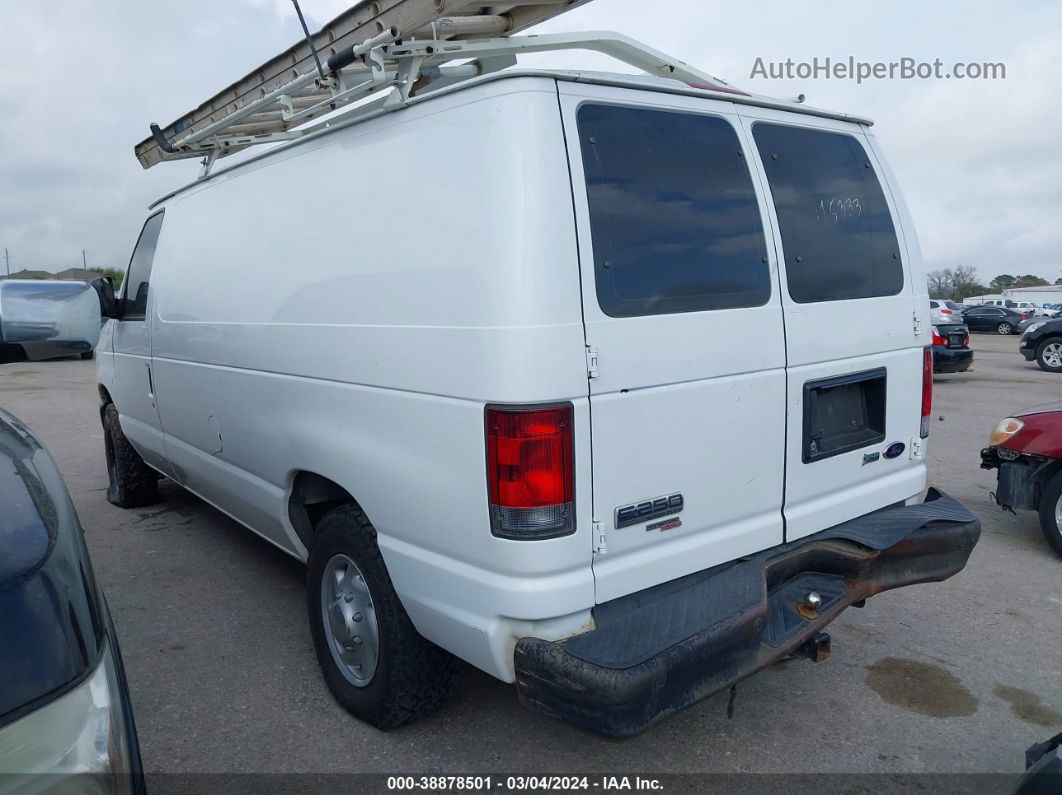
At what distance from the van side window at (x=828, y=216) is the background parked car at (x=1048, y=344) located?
50.8 feet

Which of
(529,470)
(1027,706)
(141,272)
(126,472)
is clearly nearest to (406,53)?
(529,470)

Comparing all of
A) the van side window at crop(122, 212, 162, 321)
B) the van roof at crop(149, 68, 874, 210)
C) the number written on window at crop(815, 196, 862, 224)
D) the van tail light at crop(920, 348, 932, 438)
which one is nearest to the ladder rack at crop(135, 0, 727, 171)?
the van roof at crop(149, 68, 874, 210)

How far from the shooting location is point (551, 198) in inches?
94.3

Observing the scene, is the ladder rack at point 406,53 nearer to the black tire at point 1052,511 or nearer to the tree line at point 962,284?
the black tire at point 1052,511

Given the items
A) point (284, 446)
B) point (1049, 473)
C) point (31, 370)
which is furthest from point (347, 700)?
point (31, 370)

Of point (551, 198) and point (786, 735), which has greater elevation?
point (551, 198)

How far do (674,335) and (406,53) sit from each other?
1.30 meters

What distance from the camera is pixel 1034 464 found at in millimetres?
4969

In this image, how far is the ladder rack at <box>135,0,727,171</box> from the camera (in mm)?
2732

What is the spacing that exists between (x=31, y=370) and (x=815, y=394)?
22.2 metres

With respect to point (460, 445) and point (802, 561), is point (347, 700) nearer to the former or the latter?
point (460, 445)

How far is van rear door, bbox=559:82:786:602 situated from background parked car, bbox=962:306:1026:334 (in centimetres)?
3202

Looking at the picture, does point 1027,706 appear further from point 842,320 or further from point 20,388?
point 20,388

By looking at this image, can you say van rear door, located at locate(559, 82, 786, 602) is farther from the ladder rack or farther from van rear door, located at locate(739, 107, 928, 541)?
the ladder rack
